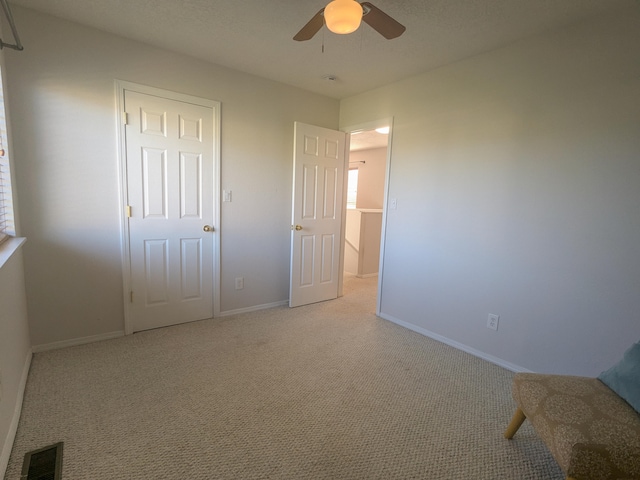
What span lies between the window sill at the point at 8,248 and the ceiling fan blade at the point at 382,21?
2138 mm

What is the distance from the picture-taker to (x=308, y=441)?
5.23ft

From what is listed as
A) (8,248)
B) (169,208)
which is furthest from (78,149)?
(8,248)

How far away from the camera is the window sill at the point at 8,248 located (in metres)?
1.55

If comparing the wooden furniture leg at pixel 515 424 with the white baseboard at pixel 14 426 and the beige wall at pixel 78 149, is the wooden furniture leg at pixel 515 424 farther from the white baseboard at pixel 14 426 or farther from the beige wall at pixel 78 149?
the beige wall at pixel 78 149

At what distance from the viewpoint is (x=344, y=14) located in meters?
1.39

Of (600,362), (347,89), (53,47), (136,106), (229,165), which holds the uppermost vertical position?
(347,89)

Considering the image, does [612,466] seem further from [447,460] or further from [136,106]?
[136,106]

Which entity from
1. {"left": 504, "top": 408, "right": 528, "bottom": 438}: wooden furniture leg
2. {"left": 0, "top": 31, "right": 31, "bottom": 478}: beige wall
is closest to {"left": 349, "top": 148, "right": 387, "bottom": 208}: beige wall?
{"left": 504, "top": 408, "right": 528, "bottom": 438}: wooden furniture leg

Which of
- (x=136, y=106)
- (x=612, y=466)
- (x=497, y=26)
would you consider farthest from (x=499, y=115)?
(x=136, y=106)

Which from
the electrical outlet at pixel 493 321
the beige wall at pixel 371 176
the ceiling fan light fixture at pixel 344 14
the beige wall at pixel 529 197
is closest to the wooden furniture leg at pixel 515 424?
the beige wall at pixel 529 197

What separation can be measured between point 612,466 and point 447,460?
0.64 m

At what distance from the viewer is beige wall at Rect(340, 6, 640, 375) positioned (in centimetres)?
191

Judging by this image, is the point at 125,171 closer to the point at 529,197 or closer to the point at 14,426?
the point at 14,426

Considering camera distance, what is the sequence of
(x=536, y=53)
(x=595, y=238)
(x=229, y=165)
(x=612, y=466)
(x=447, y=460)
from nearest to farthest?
(x=612, y=466) < (x=447, y=460) < (x=595, y=238) < (x=536, y=53) < (x=229, y=165)
